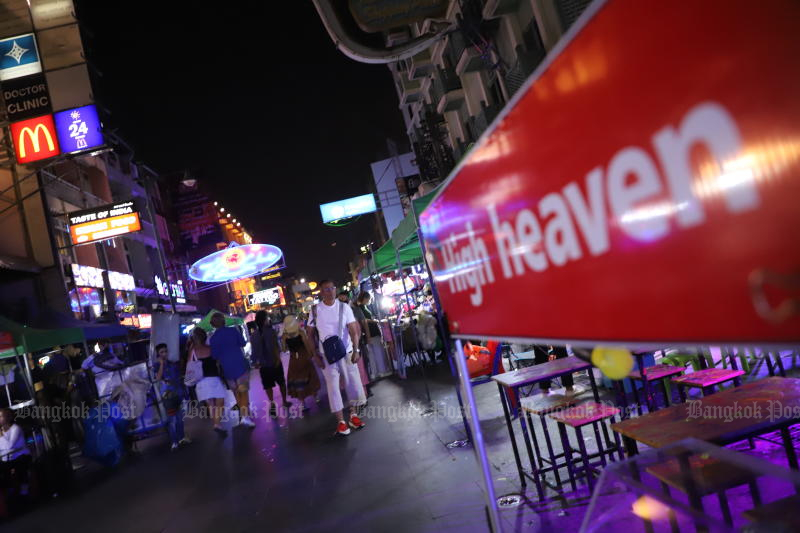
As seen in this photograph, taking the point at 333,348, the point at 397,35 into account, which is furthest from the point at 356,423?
the point at 397,35

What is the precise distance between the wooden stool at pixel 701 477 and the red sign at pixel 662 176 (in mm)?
795

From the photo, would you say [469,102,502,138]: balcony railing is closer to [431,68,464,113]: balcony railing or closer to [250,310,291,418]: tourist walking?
[431,68,464,113]: balcony railing

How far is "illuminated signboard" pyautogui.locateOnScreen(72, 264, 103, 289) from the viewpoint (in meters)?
16.2

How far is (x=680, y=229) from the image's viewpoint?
97 centimetres

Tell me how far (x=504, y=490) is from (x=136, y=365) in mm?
7783

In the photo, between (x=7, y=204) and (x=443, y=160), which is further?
(x=443, y=160)

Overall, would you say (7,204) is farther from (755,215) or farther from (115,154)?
(755,215)

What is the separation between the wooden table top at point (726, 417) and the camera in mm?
2156

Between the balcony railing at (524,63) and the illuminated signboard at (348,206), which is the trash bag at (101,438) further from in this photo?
the illuminated signboard at (348,206)

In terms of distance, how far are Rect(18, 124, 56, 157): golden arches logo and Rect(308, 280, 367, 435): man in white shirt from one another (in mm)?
10772

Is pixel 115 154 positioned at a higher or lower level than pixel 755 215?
higher

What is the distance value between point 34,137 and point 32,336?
8017 mm

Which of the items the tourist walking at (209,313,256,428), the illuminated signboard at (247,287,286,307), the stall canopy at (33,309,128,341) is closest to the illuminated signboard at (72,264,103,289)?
the stall canopy at (33,309,128,341)

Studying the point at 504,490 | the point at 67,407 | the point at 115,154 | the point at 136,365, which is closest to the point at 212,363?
the point at 136,365
